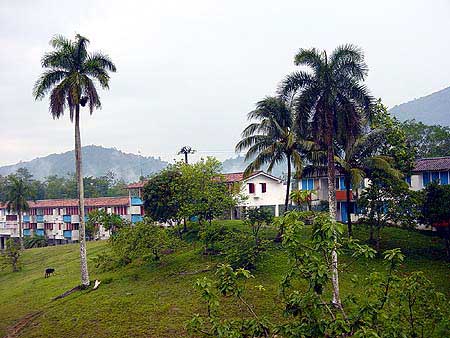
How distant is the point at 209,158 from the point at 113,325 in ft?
53.4

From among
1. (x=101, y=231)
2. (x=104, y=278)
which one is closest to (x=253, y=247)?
(x=104, y=278)

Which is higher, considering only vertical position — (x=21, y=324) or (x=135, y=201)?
(x=135, y=201)

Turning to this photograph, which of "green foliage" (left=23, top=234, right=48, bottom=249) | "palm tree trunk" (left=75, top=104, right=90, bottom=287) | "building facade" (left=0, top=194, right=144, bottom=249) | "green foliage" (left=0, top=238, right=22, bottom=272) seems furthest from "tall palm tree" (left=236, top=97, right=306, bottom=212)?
"green foliage" (left=23, top=234, right=48, bottom=249)

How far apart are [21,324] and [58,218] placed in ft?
155

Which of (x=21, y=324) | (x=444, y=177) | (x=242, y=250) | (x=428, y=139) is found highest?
(x=428, y=139)

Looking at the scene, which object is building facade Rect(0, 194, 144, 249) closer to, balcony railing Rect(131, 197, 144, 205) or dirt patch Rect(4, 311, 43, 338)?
balcony railing Rect(131, 197, 144, 205)

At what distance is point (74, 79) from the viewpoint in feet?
81.0

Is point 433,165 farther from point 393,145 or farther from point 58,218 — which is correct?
point 58,218

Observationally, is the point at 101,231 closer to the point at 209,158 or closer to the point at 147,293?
the point at 209,158

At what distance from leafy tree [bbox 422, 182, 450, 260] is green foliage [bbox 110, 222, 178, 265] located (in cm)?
1429

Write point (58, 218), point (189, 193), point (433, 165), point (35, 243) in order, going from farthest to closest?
point (58, 218), point (35, 243), point (433, 165), point (189, 193)

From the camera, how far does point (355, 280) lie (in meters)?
8.20

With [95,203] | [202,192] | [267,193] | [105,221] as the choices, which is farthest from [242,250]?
[95,203]

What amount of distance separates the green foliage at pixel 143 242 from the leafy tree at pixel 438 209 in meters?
14.3
